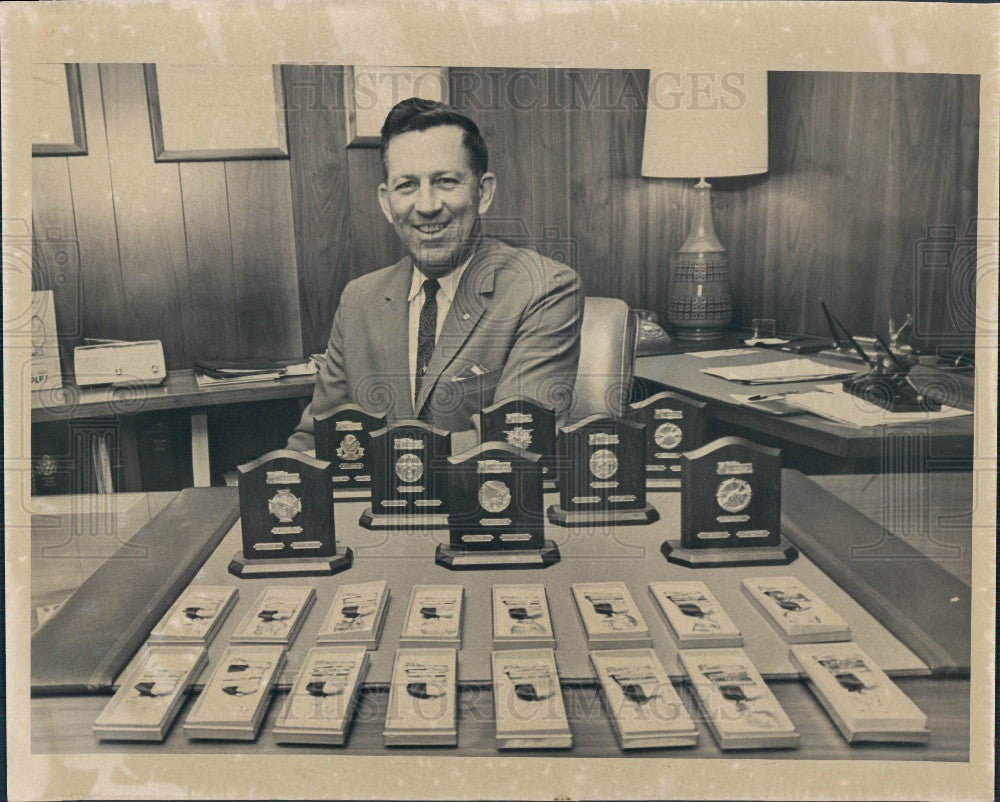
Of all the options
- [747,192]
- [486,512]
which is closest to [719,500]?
[486,512]

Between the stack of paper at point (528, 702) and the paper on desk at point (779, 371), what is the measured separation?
62cm

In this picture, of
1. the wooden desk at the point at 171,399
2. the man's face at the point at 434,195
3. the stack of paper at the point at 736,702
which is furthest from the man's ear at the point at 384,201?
the stack of paper at the point at 736,702

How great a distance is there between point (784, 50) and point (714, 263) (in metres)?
0.35

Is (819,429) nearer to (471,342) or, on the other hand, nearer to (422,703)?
(471,342)

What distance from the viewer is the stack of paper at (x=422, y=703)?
0.81 meters

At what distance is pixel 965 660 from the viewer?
866 millimetres

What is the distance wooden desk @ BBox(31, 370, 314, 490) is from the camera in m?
1.04

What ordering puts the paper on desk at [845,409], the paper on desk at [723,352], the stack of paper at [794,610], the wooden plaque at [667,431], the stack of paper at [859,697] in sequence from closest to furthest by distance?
the stack of paper at [859,697] < the stack of paper at [794,610] < the paper on desk at [845,409] < the wooden plaque at [667,431] < the paper on desk at [723,352]

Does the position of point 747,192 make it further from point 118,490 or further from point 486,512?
point 118,490

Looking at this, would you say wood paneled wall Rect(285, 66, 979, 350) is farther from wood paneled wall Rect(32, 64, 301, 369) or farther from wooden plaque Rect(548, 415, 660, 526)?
wooden plaque Rect(548, 415, 660, 526)

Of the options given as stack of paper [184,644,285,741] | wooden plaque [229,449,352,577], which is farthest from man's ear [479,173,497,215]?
stack of paper [184,644,285,741]

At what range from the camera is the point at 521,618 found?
3.02 ft

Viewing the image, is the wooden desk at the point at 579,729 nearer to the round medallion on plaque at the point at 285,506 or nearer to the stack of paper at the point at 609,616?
the stack of paper at the point at 609,616

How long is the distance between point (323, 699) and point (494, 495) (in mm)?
360
